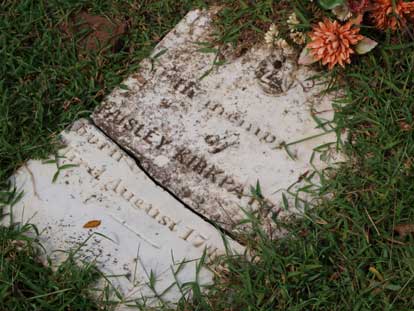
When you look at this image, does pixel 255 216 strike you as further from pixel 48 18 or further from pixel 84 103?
pixel 48 18

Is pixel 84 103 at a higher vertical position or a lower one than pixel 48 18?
lower

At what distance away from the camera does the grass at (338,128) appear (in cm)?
262

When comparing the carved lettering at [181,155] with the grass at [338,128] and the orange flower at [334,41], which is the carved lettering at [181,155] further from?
the orange flower at [334,41]

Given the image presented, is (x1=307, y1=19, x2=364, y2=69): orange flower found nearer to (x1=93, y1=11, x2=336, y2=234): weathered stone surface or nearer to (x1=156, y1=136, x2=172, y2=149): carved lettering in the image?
(x1=93, y1=11, x2=336, y2=234): weathered stone surface

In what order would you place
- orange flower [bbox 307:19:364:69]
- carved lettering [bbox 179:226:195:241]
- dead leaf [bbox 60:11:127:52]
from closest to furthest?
1. carved lettering [bbox 179:226:195:241]
2. orange flower [bbox 307:19:364:69]
3. dead leaf [bbox 60:11:127:52]

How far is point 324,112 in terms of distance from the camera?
2945 mm

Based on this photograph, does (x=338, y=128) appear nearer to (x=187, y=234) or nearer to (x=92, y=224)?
(x=187, y=234)

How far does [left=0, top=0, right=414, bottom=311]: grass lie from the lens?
2621mm

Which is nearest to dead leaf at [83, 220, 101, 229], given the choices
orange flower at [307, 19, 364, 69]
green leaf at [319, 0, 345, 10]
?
orange flower at [307, 19, 364, 69]

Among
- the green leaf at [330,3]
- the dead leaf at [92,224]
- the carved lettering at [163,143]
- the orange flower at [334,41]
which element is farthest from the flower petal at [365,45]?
the dead leaf at [92,224]

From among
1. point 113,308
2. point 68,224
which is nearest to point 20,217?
point 68,224

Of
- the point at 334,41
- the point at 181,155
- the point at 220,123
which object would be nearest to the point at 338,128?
the point at 334,41

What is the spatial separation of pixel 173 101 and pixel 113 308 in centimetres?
85

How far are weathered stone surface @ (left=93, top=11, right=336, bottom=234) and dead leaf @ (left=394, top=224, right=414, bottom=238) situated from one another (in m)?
0.36
